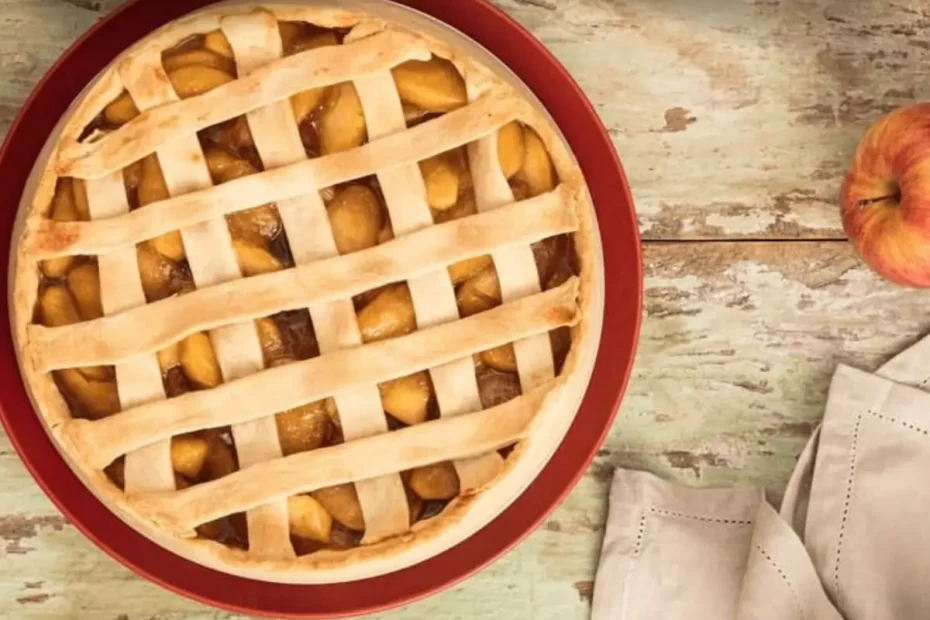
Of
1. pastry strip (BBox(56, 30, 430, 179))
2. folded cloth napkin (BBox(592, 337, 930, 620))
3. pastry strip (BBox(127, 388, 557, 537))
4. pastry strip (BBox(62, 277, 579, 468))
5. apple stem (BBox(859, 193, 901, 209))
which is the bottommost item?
folded cloth napkin (BBox(592, 337, 930, 620))

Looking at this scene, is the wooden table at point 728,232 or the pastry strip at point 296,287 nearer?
the pastry strip at point 296,287

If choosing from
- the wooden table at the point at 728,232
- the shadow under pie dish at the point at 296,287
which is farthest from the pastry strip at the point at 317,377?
the wooden table at the point at 728,232

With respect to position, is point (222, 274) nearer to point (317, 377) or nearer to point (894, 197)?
point (317, 377)

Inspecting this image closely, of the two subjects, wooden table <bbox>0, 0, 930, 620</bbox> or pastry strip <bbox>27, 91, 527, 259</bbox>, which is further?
wooden table <bbox>0, 0, 930, 620</bbox>

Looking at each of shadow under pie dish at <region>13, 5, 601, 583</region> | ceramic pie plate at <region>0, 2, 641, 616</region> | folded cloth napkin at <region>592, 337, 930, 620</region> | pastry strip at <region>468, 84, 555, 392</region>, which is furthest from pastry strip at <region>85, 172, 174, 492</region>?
folded cloth napkin at <region>592, 337, 930, 620</region>

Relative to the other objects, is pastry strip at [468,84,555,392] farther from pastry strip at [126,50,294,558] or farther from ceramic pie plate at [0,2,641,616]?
pastry strip at [126,50,294,558]

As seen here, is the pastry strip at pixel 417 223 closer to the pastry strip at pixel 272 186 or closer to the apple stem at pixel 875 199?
the pastry strip at pixel 272 186

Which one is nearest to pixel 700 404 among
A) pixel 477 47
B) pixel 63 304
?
pixel 477 47

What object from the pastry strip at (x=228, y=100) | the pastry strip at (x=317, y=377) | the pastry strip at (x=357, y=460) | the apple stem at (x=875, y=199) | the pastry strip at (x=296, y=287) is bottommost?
the pastry strip at (x=357, y=460)
